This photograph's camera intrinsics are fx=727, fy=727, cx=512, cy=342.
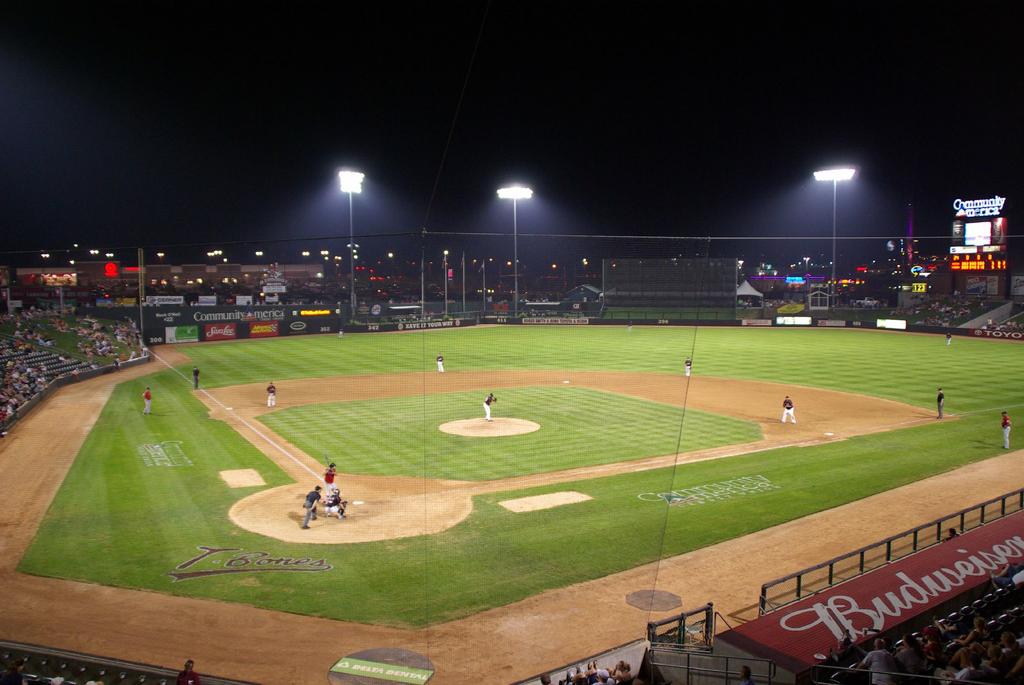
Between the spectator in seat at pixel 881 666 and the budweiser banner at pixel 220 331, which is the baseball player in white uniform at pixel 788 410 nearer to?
the spectator in seat at pixel 881 666

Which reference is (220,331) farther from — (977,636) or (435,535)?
(977,636)

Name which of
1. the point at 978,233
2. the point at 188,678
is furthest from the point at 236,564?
the point at 978,233

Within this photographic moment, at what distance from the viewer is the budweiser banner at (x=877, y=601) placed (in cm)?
873

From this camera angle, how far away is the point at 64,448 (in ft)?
75.6

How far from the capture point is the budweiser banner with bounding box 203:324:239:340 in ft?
204

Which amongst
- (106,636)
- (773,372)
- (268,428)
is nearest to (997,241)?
(773,372)

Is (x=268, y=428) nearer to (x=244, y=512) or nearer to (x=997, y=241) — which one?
(x=244, y=512)

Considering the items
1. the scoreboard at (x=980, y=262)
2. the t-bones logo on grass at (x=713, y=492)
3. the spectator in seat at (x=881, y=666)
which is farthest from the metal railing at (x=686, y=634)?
the scoreboard at (x=980, y=262)

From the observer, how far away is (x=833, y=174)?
76.1 meters

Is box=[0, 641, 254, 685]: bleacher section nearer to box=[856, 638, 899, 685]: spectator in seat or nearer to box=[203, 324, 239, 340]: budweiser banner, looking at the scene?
box=[856, 638, 899, 685]: spectator in seat

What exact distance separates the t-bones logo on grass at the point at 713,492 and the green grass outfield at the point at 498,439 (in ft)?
5.16

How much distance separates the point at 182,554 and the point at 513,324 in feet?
211

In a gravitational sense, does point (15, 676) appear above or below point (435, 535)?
above

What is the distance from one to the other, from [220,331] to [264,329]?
4.35m
